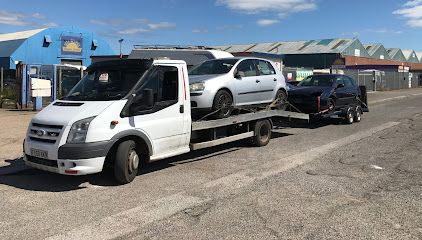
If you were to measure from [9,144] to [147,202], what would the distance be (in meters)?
5.79

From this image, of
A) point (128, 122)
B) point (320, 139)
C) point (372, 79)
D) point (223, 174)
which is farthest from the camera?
point (372, 79)

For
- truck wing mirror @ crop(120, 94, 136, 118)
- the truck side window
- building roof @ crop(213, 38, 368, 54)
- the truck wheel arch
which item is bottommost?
the truck wheel arch

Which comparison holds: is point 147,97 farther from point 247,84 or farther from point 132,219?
point 247,84

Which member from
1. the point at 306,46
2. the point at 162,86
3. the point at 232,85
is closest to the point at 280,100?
the point at 232,85

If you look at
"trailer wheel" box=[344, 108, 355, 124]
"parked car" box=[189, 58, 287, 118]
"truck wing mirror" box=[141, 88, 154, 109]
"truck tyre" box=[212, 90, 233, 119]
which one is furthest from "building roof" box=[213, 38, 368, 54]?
"truck wing mirror" box=[141, 88, 154, 109]

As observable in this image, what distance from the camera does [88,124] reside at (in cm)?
678

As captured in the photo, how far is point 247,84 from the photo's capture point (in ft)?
35.1

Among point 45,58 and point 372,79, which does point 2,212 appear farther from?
point 372,79

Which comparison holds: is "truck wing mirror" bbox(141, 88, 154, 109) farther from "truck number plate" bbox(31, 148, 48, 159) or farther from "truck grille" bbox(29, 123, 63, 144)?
"truck number plate" bbox(31, 148, 48, 159)

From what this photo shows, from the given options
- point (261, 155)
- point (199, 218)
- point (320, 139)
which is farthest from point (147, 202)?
point (320, 139)

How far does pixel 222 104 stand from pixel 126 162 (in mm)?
3309

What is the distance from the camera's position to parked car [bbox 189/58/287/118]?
9555 millimetres

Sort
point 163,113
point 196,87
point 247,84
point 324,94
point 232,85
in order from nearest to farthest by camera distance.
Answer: point 163,113 → point 196,87 → point 232,85 → point 247,84 → point 324,94

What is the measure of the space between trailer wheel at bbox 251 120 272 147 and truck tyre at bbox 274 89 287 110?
29.9 inches
